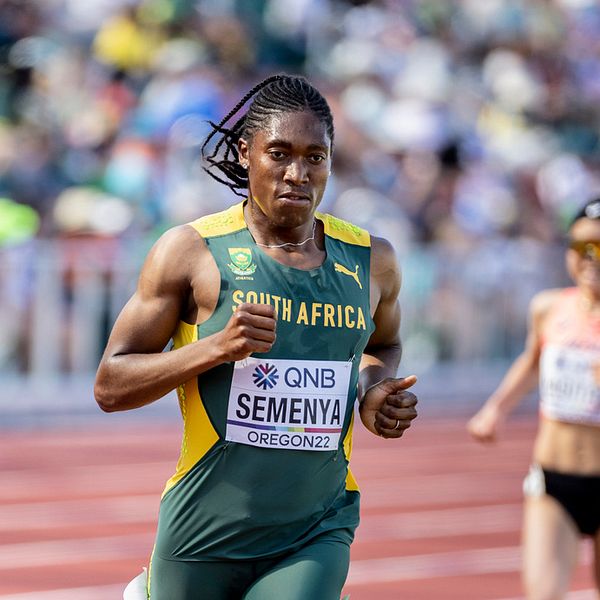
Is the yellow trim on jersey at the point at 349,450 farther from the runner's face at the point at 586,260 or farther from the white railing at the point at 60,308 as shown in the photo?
the white railing at the point at 60,308

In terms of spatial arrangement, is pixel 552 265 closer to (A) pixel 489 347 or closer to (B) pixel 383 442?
(A) pixel 489 347

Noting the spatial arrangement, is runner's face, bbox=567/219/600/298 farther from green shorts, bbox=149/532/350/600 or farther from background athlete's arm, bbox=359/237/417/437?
green shorts, bbox=149/532/350/600

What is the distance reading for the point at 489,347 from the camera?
15.2 metres

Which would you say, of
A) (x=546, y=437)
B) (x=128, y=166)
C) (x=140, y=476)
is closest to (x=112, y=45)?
(x=128, y=166)

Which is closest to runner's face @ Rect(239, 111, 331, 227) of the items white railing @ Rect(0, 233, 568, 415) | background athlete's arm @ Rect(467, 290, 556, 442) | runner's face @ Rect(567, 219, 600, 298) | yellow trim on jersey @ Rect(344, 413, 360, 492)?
yellow trim on jersey @ Rect(344, 413, 360, 492)

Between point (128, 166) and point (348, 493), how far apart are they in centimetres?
938

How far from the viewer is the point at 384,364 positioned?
4.28 metres

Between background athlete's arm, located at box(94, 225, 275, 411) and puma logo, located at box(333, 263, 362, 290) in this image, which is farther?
puma logo, located at box(333, 263, 362, 290)

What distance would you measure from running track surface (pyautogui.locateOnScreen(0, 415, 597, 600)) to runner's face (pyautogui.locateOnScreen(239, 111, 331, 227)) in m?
3.94

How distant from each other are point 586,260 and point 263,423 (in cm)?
286

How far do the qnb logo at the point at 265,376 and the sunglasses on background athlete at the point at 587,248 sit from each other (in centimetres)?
278

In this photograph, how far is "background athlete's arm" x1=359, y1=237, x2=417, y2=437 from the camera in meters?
3.85

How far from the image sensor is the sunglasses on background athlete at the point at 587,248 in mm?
6250

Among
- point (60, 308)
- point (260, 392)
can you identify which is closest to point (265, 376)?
point (260, 392)
